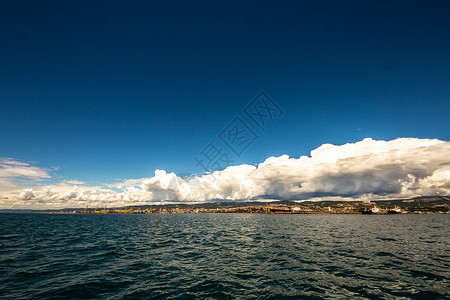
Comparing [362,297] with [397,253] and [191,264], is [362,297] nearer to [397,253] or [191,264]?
[191,264]

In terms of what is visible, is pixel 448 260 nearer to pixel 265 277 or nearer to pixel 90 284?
pixel 265 277

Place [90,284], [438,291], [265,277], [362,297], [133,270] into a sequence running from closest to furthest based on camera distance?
[362,297], [438,291], [90,284], [265,277], [133,270]

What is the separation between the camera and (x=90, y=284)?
49.4 ft

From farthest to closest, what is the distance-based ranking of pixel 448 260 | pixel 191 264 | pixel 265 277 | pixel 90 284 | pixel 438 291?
1. pixel 448 260
2. pixel 191 264
3. pixel 265 277
4. pixel 90 284
5. pixel 438 291

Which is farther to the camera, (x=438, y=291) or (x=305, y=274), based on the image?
(x=305, y=274)

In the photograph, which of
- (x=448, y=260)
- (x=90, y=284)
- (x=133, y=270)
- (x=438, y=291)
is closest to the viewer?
(x=438, y=291)

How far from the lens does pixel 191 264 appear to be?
20.9m

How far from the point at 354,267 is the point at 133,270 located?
20.2 meters

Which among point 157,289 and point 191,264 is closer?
point 157,289

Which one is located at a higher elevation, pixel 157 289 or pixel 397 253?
pixel 157 289

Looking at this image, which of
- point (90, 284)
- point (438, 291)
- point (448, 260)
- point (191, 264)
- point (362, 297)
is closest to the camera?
point (362, 297)

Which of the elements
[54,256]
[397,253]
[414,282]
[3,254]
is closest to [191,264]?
[54,256]

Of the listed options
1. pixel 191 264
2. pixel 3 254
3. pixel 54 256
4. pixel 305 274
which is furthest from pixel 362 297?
pixel 3 254

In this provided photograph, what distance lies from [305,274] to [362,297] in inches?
203
